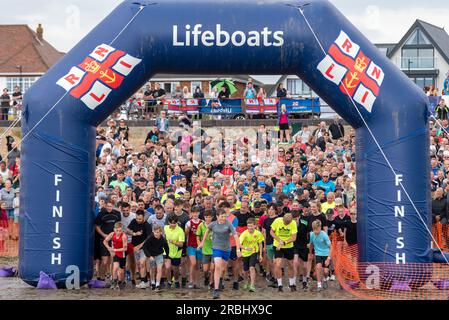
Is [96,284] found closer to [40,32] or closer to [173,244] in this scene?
[173,244]

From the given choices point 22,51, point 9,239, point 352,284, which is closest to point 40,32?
point 22,51

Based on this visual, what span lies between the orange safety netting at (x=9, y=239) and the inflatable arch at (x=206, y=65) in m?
4.41

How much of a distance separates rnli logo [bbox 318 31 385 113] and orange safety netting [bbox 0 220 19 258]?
8.38 metres

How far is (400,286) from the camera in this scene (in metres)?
11.4

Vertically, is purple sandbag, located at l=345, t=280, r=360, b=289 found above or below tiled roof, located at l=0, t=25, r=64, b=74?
below

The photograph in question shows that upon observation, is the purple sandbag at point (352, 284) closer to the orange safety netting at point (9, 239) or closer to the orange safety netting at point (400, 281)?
the orange safety netting at point (400, 281)

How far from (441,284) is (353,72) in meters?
3.63

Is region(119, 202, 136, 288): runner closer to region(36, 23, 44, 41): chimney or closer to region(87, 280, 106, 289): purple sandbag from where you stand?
region(87, 280, 106, 289): purple sandbag

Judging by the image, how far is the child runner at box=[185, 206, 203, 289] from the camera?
1309cm

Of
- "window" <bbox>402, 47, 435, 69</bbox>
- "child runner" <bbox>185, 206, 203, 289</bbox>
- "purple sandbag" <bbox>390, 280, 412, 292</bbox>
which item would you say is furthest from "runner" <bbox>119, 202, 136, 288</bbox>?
"window" <bbox>402, 47, 435, 69</bbox>

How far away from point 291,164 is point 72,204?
27.0 ft

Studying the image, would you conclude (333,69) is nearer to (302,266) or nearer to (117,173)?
(302,266)

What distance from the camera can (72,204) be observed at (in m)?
12.0

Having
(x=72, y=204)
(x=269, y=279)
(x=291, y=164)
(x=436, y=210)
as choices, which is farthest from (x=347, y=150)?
(x=72, y=204)
